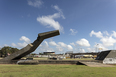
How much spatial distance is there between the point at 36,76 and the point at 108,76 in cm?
391

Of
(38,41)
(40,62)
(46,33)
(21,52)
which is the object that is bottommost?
(40,62)

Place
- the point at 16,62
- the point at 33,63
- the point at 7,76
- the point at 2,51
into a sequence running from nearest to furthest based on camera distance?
1. the point at 7,76
2. the point at 33,63
3. the point at 16,62
4. the point at 2,51

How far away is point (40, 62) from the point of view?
40.2 ft

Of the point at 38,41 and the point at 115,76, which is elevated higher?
the point at 38,41

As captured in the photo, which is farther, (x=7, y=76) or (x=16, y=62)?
(x=16, y=62)

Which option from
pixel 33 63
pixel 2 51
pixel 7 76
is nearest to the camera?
pixel 7 76

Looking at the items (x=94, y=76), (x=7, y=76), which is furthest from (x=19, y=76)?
(x=94, y=76)

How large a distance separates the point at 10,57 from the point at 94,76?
1196 cm

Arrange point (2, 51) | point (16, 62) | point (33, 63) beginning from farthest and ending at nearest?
point (2, 51)
point (16, 62)
point (33, 63)

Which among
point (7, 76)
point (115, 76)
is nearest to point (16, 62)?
point (7, 76)

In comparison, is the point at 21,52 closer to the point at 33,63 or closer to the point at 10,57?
the point at 10,57

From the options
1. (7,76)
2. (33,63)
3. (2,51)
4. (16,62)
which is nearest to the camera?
(7,76)

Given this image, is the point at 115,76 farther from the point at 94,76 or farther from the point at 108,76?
the point at 94,76

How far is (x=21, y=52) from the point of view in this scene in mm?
12906
